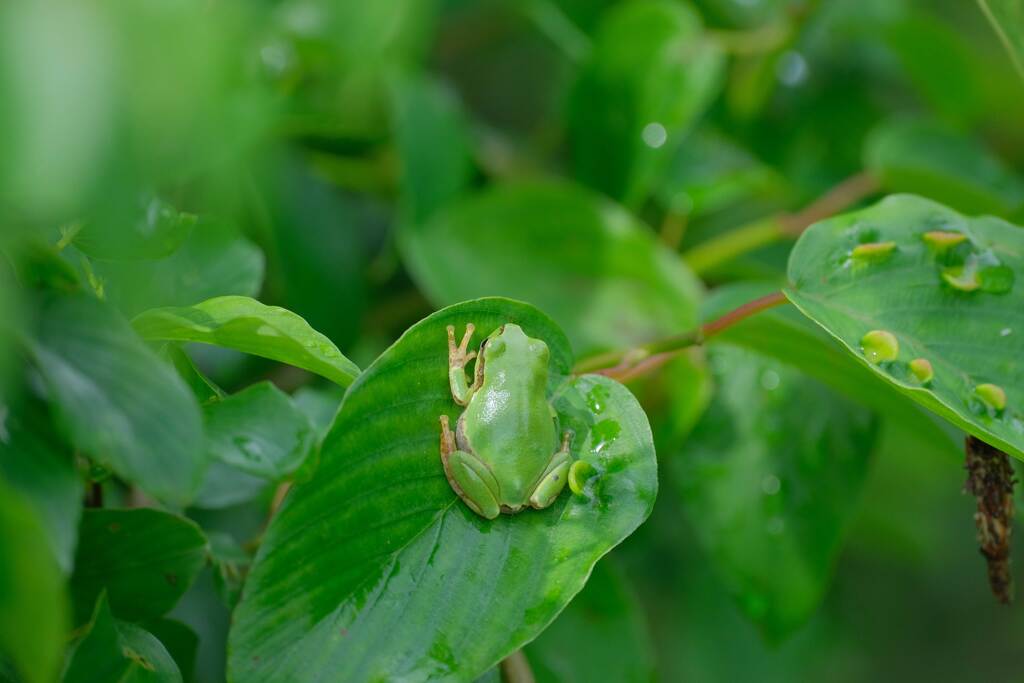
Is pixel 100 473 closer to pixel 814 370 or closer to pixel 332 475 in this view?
pixel 332 475

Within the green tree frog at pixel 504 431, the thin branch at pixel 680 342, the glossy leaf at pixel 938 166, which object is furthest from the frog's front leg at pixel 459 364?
the glossy leaf at pixel 938 166

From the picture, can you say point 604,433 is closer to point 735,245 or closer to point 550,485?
point 550,485

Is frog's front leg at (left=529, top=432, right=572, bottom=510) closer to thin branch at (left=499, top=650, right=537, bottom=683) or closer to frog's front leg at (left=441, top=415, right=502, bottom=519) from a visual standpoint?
frog's front leg at (left=441, top=415, right=502, bottom=519)

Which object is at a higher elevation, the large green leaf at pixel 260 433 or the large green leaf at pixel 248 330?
the large green leaf at pixel 248 330

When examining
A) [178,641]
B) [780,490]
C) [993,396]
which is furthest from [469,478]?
[780,490]

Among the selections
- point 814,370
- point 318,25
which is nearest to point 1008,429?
point 814,370

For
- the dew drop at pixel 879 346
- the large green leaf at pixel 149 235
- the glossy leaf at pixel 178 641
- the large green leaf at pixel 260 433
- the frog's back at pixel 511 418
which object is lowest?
the glossy leaf at pixel 178 641

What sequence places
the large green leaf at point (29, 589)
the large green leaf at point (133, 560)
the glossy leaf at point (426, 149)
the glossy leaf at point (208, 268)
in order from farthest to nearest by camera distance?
the glossy leaf at point (426, 149) → the glossy leaf at point (208, 268) → the large green leaf at point (133, 560) → the large green leaf at point (29, 589)

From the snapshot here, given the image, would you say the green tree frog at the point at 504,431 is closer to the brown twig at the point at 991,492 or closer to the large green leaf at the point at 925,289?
the large green leaf at the point at 925,289
